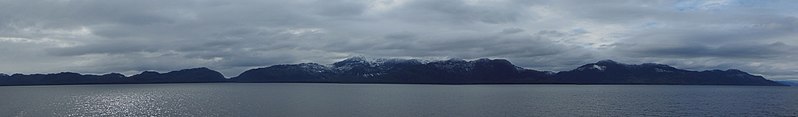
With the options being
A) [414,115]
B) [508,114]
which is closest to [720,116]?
[508,114]

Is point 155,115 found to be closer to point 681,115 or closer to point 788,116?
point 681,115

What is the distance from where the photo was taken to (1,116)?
12144cm

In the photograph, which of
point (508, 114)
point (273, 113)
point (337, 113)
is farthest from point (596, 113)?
point (273, 113)

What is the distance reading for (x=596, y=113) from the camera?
399 feet

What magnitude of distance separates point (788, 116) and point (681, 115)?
18837mm

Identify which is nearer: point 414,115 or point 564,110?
point 414,115

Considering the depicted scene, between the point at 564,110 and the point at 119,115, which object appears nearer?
the point at 119,115

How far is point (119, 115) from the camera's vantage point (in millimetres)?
121812

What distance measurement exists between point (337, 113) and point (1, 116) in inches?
2541

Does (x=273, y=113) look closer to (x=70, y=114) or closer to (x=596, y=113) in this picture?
(x=70, y=114)

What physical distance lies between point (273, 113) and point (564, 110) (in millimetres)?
58651

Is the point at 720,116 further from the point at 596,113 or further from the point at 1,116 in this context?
the point at 1,116

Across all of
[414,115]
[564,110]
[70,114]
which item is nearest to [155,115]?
[70,114]

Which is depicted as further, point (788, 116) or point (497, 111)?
point (497, 111)
